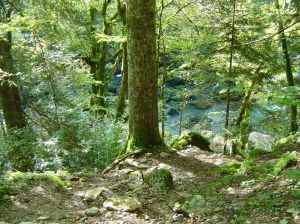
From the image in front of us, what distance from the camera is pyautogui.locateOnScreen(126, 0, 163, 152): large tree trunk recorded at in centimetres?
553

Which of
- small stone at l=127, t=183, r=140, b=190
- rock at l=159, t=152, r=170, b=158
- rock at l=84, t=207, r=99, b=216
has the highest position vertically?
rock at l=159, t=152, r=170, b=158

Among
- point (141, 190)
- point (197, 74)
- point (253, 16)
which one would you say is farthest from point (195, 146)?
point (253, 16)

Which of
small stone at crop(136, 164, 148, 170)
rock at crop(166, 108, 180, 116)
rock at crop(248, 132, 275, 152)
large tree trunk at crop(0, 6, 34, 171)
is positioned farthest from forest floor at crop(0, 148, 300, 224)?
rock at crop(166, 108, 180, 116)

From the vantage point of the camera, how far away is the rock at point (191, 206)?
3.05 meters

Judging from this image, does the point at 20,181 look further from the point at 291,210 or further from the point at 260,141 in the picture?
the point at 260,141

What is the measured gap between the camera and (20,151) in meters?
6.18

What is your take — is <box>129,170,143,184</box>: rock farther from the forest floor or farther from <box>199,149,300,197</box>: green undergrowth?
<box>199,149,300,197</box>: green undergrowth

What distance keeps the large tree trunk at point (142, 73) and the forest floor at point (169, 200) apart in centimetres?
117

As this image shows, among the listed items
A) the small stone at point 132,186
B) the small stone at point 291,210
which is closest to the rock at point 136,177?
the small stone at point 132,186

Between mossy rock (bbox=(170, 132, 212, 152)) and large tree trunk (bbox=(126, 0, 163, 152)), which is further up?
large tree trunk (bbox=(126, 0, 163, 152))

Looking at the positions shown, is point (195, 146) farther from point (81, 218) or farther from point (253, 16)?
point (81, 218)

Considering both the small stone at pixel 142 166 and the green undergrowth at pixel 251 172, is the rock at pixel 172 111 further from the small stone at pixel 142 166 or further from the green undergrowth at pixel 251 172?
the green undergrowth at pixel 251 172

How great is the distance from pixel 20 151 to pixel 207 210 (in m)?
4.68

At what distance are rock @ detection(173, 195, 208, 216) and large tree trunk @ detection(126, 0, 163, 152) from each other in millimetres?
2673
